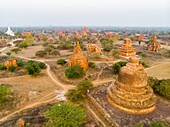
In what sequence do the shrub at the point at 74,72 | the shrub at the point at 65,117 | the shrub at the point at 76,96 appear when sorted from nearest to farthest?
the shrub at the point at 65,117 < the shrub at the point at 76,96 < the shrub at the point at 74,72

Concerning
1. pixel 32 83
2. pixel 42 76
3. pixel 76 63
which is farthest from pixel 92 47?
pixel 32 83

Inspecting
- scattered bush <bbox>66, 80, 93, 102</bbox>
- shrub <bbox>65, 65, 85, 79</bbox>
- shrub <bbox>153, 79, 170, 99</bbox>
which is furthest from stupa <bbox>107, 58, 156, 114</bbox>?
shrub <bbox>65, 65, 85, 79</bbox>

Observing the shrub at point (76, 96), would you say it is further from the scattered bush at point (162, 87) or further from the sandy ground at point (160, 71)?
the sandy ground at point (160, 71)

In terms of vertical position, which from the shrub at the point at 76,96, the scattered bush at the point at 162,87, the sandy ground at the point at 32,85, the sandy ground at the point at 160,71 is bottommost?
the sandy ground at the point at 160,71

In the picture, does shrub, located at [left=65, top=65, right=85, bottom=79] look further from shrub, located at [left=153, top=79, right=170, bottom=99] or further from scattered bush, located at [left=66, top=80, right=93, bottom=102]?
shrub, located at [left=153, top=79, right=170, bottom=99]

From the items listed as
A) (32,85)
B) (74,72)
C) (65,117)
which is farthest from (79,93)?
(32,85)

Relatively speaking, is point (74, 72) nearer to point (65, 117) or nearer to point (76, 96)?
point (76, 96)

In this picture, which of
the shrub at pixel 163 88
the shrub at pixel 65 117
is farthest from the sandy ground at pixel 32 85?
the shrub at pixel 163 88
